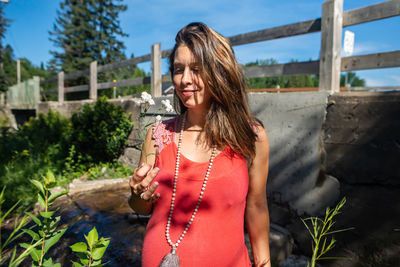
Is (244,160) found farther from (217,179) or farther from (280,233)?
(280,233)

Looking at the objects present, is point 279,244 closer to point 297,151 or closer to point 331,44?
point 297,151

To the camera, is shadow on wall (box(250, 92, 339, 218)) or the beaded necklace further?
shadow on wall (box(250, 92, 339, 218))

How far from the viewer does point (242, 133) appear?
138cm

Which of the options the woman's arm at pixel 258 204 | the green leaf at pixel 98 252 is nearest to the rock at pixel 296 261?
the woman's arm at pixel 258 204

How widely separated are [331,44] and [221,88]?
2.44 meters

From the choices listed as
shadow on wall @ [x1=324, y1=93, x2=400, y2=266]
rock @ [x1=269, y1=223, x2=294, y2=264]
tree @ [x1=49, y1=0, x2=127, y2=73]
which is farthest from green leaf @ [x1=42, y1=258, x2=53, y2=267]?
tree @ [x1=49, y1=0, x2=127, y2=73]

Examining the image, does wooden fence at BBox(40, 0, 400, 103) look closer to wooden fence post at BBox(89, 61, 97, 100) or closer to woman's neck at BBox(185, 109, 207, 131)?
woman's neck at BBox(185, 109, 207, 131)

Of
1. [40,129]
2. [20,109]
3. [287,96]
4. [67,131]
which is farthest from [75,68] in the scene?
[287,96]

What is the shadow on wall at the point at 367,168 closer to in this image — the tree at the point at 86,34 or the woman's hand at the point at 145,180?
the woman's hand at the point at 145,180

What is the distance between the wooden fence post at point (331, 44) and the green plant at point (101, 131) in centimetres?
429

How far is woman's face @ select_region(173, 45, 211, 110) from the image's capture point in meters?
1.24

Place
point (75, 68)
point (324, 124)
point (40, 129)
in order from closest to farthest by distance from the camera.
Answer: point (324, 124)
point (40, 129)
point (75, 68)

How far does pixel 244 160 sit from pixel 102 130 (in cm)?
529

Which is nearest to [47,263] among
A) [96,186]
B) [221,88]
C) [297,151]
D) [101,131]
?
[221,88]
